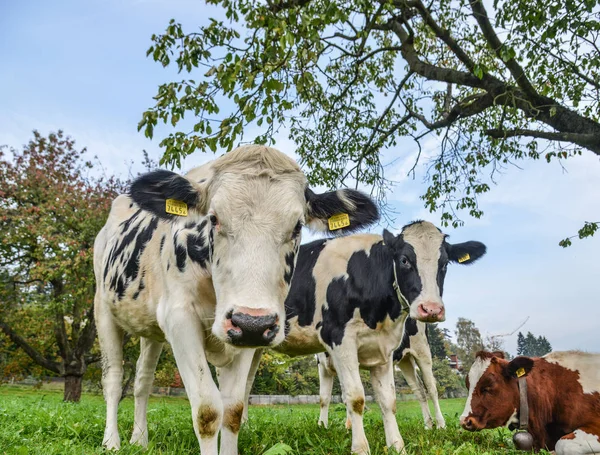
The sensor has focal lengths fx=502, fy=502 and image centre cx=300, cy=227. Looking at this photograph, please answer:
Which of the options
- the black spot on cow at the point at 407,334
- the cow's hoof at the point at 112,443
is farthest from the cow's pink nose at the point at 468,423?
the cow's hoof at the point at 112,443

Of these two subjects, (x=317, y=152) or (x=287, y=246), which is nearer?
(x=287, y=246)

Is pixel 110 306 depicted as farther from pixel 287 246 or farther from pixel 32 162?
pixel 32 162

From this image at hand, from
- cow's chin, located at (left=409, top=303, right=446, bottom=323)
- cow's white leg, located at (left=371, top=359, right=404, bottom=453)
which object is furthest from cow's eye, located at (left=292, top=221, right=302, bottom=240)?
cow's white leg, located at (left=371, top=359, right=404, bottom=453)

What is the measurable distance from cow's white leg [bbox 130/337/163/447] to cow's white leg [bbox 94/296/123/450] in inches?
7.2

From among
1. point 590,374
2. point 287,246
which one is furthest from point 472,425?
point 287,246

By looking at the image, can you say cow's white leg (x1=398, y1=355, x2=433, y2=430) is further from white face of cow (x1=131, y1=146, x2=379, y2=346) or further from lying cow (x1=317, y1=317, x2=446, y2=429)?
white face of cow (x1=131, y1=146, x2=379, y2=346)

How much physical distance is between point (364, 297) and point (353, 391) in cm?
122

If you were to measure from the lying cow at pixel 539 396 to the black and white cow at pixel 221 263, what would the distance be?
2.81 meters

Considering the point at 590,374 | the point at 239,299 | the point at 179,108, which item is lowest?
the point at 590,374

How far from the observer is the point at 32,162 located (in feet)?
66.6

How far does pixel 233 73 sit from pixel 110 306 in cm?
346

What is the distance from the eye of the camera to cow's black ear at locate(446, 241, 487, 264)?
6.91 m

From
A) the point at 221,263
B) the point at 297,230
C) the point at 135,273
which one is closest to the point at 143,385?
the point at 135,273

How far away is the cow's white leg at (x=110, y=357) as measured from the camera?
16.1ft
